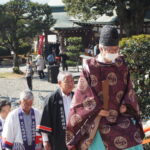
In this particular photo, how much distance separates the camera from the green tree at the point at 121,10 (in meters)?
21.3

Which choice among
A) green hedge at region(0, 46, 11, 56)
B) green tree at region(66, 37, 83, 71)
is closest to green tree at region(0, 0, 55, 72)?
green tree at region(66, 37, 83, 71)

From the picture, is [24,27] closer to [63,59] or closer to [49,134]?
[63,59]

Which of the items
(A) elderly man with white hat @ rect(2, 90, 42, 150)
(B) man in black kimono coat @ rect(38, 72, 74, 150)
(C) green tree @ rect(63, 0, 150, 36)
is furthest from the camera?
(C) green tree @ rect(63, 0, 150, 36)

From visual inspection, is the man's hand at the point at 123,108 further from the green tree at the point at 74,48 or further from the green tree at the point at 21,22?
the green tree at the point at 21,22

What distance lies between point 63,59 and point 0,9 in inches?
186

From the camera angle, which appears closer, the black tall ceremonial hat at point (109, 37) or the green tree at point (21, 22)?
the black tall ceremonial hat at point (109, 37)

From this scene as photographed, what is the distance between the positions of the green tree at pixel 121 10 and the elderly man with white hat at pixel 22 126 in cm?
1731

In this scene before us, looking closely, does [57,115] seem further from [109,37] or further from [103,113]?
[109,37]

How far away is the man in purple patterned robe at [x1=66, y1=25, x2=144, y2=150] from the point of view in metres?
3.01

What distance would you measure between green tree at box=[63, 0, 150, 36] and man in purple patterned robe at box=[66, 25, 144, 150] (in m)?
18.5

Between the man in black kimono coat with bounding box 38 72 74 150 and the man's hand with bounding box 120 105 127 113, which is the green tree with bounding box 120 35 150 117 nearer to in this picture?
the man in black kimono coat with bounding box 38 72 74 150

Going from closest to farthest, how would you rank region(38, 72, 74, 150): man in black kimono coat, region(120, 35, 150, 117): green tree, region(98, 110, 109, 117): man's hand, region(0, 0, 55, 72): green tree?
1. region(98, 110, 109, 117): man's hand
2. region(38, 72, 74, 150): man in black kimono coat
3. region(120, 35, 150, 117): green tree
4. region(0, 0, 55, 72): green tree

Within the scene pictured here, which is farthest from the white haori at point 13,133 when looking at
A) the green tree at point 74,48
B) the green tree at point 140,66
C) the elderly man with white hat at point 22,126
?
the green tree at point 74,48

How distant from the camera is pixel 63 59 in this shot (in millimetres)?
22312
